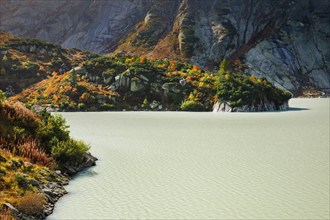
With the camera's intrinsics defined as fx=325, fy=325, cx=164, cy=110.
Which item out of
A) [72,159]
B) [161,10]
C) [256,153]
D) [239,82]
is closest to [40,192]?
[72,159]

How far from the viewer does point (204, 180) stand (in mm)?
15984

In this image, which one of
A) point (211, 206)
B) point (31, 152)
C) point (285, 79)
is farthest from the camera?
point (285, 79)

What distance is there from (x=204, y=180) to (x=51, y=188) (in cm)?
713

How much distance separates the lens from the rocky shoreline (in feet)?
35.1

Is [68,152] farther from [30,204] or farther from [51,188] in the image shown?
[30,204]

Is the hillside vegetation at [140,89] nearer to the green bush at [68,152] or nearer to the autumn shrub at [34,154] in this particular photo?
the green bush at [68,152]

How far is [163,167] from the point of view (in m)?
18.8

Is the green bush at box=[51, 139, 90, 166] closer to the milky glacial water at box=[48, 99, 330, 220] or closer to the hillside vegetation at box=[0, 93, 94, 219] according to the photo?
the hillside vegetation at box=[0, 93, 94, 219]

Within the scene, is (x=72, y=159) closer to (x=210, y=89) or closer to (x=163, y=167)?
(x=163, y=167)

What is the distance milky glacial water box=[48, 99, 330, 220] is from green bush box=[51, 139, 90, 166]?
108 centimetres

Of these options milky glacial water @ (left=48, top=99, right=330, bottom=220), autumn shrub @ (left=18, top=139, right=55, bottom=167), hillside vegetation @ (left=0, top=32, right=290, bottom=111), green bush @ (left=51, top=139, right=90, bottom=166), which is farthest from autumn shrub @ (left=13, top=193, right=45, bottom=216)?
hillside vegetation @ (left=0, top=32, right=290, bottom=111)

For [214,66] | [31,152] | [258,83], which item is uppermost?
[214,66]

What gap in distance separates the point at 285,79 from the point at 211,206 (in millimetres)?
139050

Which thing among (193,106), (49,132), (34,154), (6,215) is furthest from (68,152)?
(193,106)
